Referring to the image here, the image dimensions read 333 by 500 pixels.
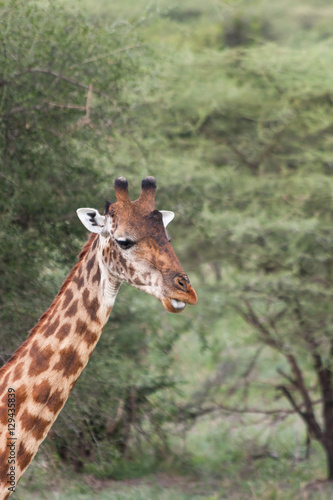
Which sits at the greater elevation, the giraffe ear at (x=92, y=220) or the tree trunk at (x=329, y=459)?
the tree trunk at (x=329, y=459)

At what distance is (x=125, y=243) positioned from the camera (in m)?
3.85

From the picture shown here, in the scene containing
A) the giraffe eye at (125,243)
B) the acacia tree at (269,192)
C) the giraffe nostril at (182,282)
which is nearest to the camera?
the giraffe nostril at (182,282)

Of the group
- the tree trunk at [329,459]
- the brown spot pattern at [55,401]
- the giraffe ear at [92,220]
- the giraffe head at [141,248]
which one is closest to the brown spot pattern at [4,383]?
the brown spot pattern at [55,401]

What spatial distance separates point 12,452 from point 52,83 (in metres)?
3.99

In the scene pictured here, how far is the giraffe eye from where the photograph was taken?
3.83 m

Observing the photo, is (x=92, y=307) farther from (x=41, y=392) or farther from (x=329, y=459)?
(x=329, y=459)

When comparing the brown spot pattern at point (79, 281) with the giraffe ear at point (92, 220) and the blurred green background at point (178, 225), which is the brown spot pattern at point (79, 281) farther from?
the blurred green background at point (178, 225)

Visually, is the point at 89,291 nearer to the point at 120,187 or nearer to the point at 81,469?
the point at 120,187

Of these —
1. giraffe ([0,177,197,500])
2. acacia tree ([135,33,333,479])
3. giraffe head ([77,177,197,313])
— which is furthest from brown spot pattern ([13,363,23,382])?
acacia tree ([135,33,333,479])

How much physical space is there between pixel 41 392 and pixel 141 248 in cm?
87

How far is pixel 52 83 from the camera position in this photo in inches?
276

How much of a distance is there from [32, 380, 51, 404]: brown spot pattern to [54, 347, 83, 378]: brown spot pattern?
96 mm

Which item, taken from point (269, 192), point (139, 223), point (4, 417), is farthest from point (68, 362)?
point (269, 192)

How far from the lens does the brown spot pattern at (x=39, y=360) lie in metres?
3.97
